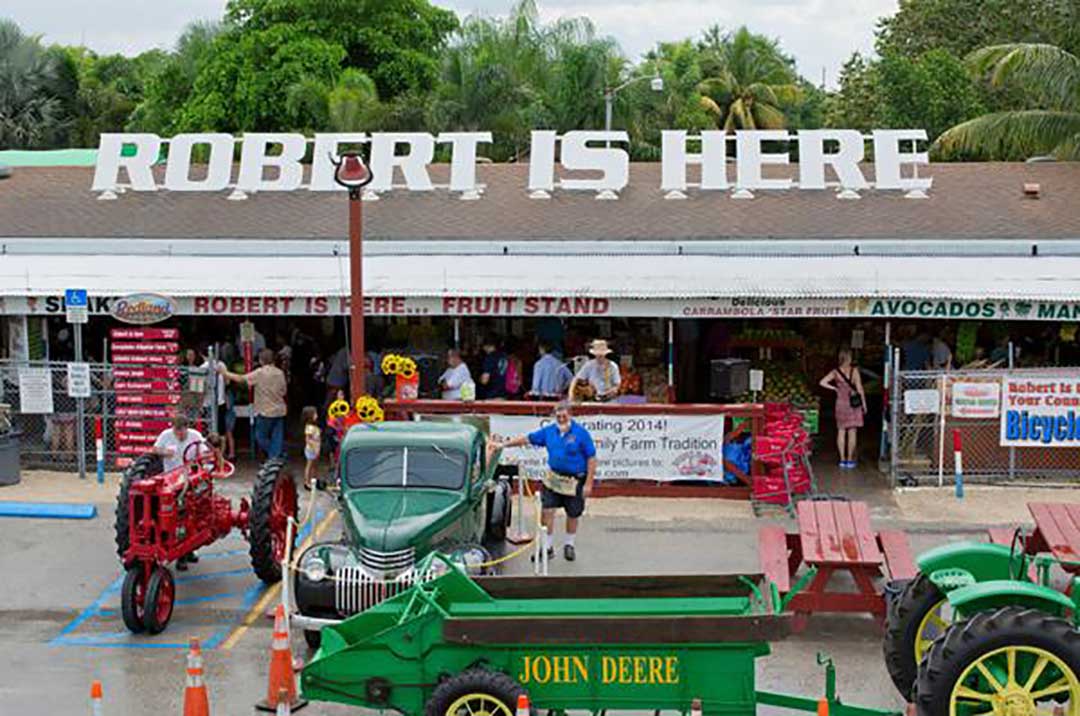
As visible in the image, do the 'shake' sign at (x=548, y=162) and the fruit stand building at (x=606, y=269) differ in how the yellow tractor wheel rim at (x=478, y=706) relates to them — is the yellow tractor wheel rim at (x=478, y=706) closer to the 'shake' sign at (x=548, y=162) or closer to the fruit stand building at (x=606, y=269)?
the fruit stand building at (x=606, y=269)

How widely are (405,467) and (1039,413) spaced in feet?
29.8

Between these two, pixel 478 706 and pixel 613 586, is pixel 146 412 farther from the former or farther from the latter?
pixel 478 706

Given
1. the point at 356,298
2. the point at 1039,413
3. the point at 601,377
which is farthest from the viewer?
the point at 601,377

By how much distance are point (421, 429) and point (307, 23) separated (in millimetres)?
38687

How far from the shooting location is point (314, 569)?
1198cm

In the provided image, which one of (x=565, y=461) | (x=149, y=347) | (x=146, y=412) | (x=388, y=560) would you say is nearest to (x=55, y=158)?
(x=149, y=347)

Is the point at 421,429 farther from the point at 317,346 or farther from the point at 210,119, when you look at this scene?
the point at 210,119

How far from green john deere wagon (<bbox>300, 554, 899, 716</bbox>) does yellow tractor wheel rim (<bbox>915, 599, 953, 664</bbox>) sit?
3.52 feet

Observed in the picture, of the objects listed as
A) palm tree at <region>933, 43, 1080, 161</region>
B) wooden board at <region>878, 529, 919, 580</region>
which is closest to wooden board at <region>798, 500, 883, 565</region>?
wooden board at <region>878, 529, 919, 580</region>

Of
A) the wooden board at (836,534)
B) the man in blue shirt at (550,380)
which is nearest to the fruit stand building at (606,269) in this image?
the man in blue shirt at (550,380)

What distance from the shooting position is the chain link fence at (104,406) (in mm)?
19812

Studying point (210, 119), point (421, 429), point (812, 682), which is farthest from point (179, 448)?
point (210, 119)

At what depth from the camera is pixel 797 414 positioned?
61.3 feet

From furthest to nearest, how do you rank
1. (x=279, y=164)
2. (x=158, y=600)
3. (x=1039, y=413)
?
(x=279, y=164) < (x=1039, y=413) < (x=158, y=600)
